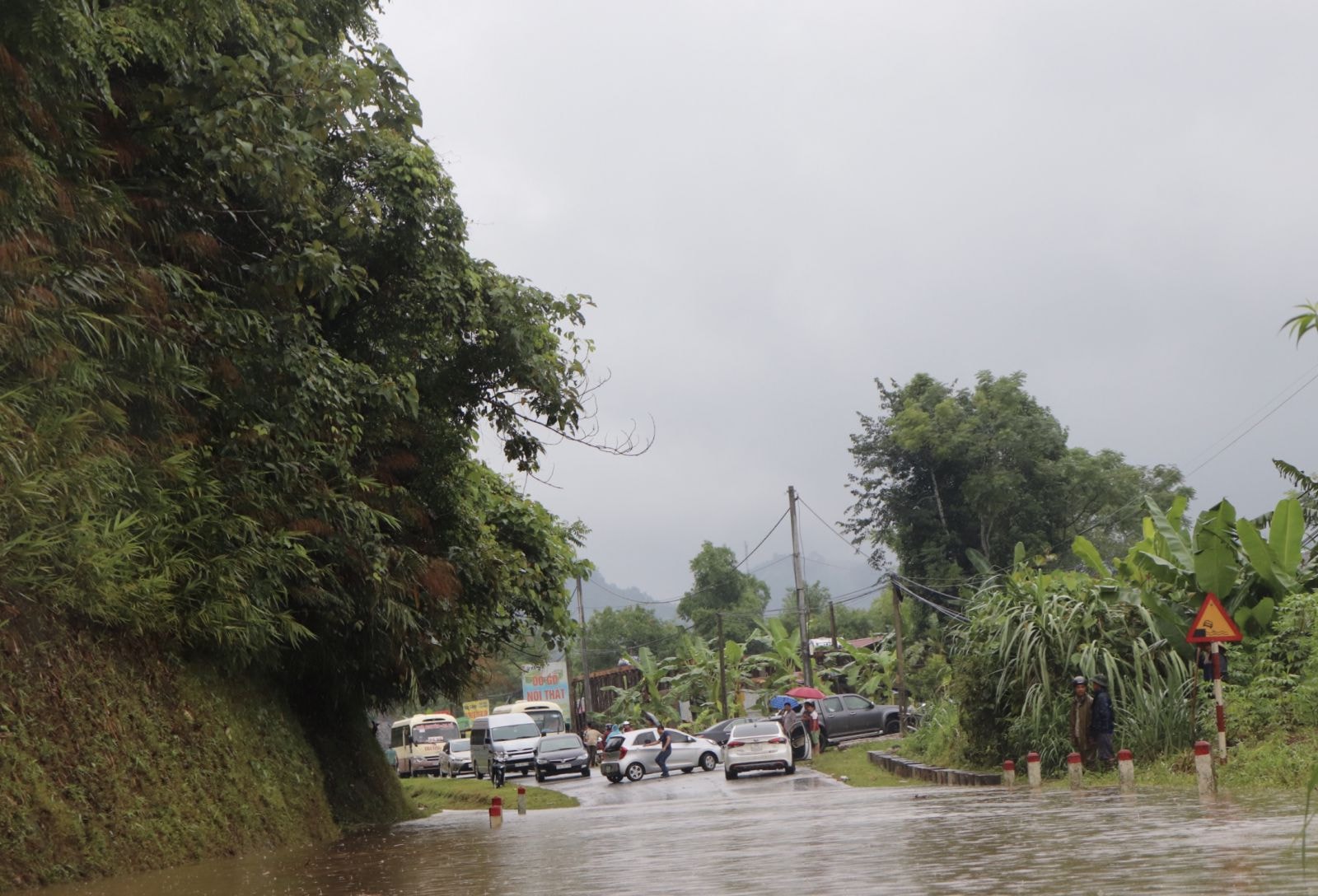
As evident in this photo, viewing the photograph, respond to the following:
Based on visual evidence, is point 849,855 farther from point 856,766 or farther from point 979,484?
point 979,484

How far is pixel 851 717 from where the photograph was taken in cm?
4544

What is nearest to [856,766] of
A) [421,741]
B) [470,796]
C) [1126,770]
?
[470,796]

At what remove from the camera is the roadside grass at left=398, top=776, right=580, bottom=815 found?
2828 centimetres

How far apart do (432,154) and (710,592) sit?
7248cm

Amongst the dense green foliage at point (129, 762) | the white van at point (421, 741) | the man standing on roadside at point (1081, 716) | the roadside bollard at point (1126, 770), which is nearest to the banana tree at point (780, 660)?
the white van at point (421, 741)

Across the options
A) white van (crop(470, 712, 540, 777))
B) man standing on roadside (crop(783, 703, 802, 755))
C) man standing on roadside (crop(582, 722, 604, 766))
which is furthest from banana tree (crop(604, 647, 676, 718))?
man standing on roadside (crop(783, 703, 802, 755))

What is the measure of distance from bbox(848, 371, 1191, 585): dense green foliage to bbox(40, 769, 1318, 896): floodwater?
35306mm

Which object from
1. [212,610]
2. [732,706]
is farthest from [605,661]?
[212,610]

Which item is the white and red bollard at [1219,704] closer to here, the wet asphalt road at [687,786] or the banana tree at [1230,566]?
the banana tree at [1230,566]

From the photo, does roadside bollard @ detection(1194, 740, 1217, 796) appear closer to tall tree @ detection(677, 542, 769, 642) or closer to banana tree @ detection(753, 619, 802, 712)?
banana tree @ detection(753, 619, 802, 712)

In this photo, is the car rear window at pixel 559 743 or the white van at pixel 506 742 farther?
the white van at pixel 506 742

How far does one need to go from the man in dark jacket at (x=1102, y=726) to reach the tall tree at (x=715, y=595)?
6675 cm

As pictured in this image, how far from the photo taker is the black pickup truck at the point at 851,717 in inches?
1775

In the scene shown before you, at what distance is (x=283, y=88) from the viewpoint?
1373cm
